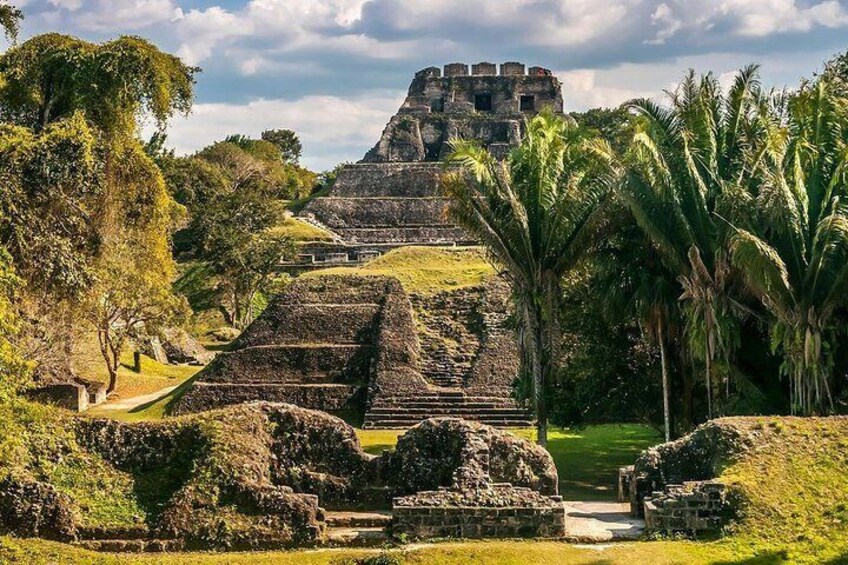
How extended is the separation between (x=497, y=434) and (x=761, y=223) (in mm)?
6125

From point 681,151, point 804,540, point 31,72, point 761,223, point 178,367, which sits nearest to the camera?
point 804,540

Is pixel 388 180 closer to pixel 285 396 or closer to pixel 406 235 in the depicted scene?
pixel 406 235

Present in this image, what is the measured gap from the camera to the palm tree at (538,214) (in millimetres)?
19125

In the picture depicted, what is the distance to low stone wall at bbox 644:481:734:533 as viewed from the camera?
1334 centimetres

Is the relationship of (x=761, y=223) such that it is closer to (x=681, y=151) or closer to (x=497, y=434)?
(x=681, y=151)

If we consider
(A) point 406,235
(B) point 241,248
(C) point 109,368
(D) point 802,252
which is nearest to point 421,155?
(A) point 406,235

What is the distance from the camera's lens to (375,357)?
1117 inches

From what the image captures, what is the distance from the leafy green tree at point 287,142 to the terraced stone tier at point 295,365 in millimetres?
56904

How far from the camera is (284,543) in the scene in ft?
43.9

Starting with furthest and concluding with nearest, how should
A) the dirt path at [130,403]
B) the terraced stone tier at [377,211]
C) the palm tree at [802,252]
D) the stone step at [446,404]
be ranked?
the terraced stone tier at [377,211] < the dirt path at [130,403] < the stone step at [446,404] < the palm tree at [802,252]

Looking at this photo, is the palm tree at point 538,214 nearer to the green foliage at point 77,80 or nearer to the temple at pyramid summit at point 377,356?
the temple at pyramid summit at point 377,356

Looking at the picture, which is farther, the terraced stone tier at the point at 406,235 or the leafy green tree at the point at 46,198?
the terraced stone tier at the point at 406,235

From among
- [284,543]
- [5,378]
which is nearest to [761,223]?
[284,543]

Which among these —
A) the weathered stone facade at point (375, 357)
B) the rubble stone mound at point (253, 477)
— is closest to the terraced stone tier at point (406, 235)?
the weathered stone facade at point (375, 357)
